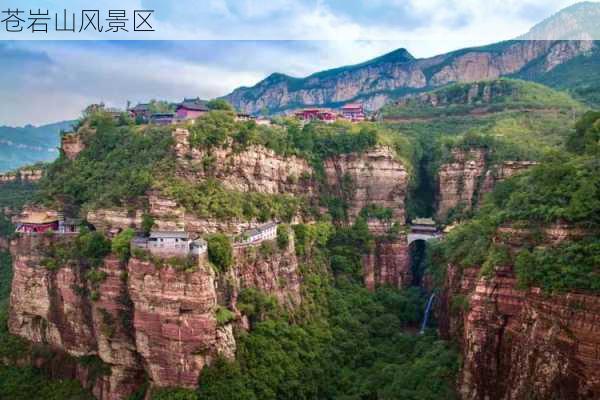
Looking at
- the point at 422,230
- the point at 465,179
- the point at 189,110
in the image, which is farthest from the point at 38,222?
the point at 465,179

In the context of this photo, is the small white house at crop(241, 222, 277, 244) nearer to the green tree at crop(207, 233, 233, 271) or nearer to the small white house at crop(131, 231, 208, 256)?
the green tree at crop(207, 233, 233, 271)

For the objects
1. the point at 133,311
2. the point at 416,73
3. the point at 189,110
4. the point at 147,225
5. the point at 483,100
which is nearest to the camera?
the point at 133,311

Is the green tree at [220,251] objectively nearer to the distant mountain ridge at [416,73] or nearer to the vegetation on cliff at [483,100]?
the vegetation on cliff at [483,100]

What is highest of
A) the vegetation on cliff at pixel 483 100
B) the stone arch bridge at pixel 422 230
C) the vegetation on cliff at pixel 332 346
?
the vegetation on cliff at pixel 483 100

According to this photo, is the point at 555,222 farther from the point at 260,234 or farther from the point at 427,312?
the point at 427,312

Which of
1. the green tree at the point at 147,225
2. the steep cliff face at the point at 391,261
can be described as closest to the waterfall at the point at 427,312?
the steep cliff face at the point at 391,261

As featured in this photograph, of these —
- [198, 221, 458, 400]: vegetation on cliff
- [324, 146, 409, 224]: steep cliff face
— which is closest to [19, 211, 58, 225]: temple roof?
[198, 221, 458, 400]: vegetation on cliff
